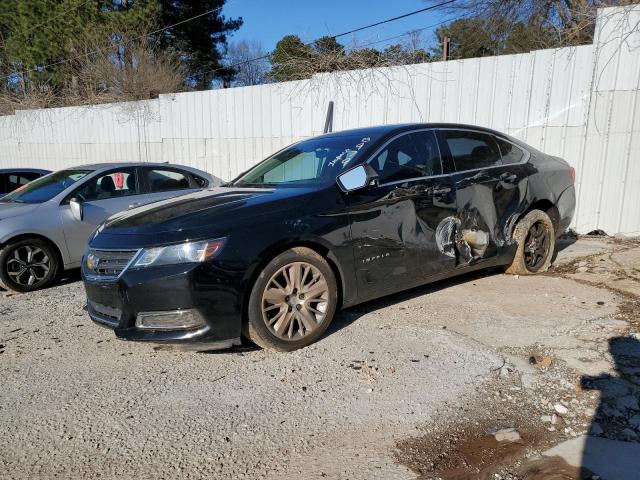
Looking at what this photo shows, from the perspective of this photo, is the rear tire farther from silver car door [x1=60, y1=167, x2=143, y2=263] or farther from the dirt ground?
silver car door [x1=60, y1=167, x2=143, y2=263]

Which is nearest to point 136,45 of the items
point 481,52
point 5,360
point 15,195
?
point 481,52

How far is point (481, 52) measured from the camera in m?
20.5

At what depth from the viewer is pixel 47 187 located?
673 centimetres

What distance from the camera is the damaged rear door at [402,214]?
4.19 m

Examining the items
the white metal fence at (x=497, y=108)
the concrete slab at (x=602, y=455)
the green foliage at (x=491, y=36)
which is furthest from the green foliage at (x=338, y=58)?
the concrete slab at (x=602, y=455)

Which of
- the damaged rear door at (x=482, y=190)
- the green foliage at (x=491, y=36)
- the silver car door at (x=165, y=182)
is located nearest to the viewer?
the damaged rear door at (x=482, y=190)

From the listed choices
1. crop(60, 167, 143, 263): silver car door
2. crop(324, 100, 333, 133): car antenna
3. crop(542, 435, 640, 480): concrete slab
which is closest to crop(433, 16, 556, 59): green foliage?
crop(324, 100, 333, 133): car antenna

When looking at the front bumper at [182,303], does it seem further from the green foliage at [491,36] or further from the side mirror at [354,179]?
the green foliage at [491,36]

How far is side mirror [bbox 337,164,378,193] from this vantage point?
13.3 feet

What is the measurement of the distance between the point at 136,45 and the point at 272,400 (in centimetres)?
2121

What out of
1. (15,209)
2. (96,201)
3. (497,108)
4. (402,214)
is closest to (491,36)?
(497,108)

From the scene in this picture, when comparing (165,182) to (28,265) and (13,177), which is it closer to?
(28,265)

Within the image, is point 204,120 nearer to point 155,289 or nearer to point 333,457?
point 155,289

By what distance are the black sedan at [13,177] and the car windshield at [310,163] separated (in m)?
6.08
